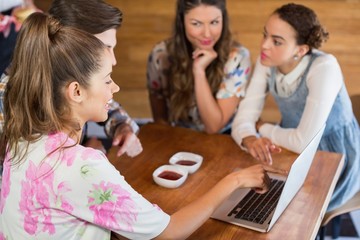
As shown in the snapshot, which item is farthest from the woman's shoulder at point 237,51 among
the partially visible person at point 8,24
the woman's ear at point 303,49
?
the partially visible person at point 8,24

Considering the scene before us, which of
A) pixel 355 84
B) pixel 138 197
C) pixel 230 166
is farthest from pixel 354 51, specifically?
pixel 138 197

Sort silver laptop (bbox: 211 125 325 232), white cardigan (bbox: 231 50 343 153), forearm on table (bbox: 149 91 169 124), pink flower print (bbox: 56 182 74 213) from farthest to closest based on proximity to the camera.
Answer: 1. forearm on table (bbox: 149 91 169 124)
2. white cardigan (bbox: 231 50 343 153)
3. silver laptop (bbox: 211 125 325 232)
4. pink flower print (bbox: 56 182 74 213)

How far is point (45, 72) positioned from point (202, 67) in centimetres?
112

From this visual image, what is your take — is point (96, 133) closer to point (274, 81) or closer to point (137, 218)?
point (274, 81)

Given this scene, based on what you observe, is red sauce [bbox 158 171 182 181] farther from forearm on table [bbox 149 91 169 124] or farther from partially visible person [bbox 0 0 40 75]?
partially visible person [bbox 0 0 40 75]

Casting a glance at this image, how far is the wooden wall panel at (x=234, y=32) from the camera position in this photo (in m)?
3.50

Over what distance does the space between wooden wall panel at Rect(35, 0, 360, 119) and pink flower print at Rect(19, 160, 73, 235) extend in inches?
97.8

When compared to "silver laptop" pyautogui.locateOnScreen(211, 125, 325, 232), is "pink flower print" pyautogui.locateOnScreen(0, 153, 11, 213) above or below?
above

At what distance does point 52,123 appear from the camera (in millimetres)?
1206

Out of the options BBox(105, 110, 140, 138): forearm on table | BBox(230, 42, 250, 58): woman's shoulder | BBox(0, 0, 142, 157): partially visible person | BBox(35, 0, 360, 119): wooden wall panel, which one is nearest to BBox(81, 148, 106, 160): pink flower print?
BBox(0, 0, 142, 157): partially visible person

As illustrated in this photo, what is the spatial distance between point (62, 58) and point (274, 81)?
1.17m

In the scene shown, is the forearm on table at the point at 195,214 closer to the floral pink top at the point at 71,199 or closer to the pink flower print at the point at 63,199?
the floral pink top at the point at 71,199

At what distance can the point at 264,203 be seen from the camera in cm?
153

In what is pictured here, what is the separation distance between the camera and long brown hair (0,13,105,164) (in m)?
1.18
